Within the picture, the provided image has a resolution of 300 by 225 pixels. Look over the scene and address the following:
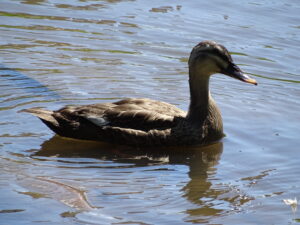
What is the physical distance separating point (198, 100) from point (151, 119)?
0.69 metres

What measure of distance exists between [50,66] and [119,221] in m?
5.09

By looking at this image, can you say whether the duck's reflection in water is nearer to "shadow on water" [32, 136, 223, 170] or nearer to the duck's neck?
"shadow on water" [32, 136, 223, 170]

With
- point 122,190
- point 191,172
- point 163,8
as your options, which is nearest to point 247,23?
point 163,8

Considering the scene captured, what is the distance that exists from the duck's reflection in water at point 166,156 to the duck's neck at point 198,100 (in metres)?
0.37

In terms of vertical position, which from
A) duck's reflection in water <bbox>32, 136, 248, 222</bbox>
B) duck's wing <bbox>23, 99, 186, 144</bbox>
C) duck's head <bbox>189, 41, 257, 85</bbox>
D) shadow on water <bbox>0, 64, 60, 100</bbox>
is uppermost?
duck's head <bbox>189, 41, 257, 85</bbox>

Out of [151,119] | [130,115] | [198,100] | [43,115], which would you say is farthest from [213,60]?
[43,115]

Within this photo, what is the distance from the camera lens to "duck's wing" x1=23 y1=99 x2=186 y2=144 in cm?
944

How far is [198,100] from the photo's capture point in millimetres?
9719

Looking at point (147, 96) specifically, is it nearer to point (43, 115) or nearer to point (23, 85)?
point (23, 85)

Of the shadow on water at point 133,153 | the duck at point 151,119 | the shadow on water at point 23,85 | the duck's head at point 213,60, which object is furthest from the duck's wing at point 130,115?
the shadow on water at point 23,85

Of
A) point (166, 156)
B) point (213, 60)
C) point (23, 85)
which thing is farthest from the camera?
point (23, 85)

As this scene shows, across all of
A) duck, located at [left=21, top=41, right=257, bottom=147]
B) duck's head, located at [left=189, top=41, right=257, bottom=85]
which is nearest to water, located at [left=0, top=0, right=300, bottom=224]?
duck, located at [left=21, top=41, right=257, bottom=147]

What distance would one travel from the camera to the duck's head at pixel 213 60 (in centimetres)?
966

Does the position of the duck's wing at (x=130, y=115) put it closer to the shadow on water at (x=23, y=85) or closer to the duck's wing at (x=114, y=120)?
the duck's wing at (x=114, y=120)
